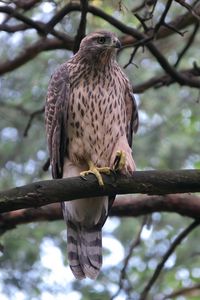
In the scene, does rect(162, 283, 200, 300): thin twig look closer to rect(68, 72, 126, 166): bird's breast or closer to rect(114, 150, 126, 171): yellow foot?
rect(68, 72, 126, 166): bird's breast

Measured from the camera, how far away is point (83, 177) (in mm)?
4312

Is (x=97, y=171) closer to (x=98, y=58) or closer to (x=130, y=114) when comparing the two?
(x=130, y=114)

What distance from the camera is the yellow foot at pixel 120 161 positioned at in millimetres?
4761

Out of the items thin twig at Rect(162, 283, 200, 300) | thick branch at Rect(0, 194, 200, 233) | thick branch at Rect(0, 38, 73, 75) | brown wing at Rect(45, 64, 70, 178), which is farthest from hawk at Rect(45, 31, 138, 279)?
thick branch at Rect(0, 38, 73, 75)

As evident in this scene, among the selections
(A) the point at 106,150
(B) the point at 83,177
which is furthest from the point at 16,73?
(B) the point at 83,177

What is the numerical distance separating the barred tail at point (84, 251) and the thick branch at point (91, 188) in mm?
1216

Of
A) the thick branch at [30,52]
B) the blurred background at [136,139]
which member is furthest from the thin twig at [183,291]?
the thick branch at [30,52]

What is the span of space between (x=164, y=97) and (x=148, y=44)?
3.87 meters

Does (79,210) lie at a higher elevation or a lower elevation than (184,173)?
higher

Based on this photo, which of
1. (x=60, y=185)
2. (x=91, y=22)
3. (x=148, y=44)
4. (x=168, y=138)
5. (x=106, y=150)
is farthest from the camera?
(x=168, y=138)

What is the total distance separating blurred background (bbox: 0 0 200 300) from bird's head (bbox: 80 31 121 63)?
0.46 m

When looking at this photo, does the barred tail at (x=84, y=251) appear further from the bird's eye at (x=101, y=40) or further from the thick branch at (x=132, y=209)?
the bird's eye at (x=101, y=40)

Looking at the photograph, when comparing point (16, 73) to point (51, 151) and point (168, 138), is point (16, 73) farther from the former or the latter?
point (51, 151)

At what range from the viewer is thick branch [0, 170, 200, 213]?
4008mm
